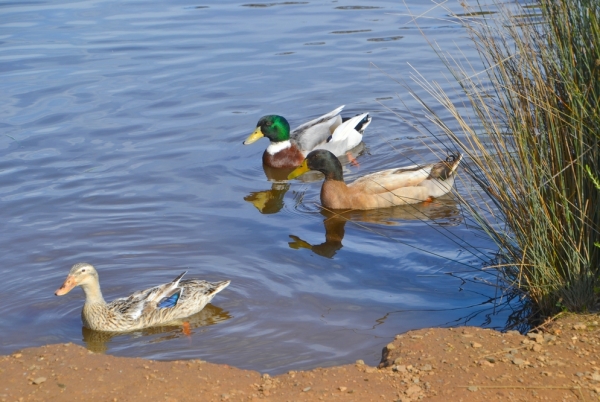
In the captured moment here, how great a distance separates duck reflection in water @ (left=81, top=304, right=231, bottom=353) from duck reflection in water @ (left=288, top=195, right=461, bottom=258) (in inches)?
67.4

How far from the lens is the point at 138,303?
7.20 metres

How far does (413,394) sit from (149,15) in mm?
15770

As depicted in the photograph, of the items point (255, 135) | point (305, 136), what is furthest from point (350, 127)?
point (255, 135)

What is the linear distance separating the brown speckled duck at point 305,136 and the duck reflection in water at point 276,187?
129 millimetres

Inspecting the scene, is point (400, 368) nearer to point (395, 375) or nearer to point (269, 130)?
point (395, 375)

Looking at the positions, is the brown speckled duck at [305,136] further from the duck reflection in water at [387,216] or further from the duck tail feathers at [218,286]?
the duck tail feathers at [218,286]

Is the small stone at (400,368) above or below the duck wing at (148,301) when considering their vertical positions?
above

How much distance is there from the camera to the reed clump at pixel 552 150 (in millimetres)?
5586

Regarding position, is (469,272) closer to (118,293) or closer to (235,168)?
(118,293)

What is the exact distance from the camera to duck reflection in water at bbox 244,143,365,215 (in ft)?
33.9

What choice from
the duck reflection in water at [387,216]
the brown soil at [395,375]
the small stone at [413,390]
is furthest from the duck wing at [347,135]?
the small stone at [413,390]

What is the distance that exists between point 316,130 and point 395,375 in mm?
7818

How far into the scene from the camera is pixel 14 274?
812 centimetres

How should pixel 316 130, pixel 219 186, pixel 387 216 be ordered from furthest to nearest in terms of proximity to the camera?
1. pixel 316 130
2. pixel 219 186
3. pixel 387 216
